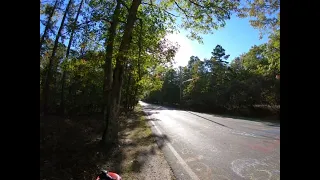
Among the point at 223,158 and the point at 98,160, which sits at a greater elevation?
the point at 223,158

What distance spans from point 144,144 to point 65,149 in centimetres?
323

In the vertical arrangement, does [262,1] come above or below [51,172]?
above

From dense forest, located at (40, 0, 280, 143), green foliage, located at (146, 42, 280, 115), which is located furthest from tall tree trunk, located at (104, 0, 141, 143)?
green foliage, located at (146, 42, 280, 115)

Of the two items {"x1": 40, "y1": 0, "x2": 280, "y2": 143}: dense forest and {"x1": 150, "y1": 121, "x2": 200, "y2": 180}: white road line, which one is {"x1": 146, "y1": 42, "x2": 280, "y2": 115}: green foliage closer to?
{"x1": 40, "y1": 0, "x2": 280, "y2": 143}: dense forest

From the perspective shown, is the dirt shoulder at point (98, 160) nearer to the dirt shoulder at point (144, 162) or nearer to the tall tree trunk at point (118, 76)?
the dirt shoulder at point (144, 162)

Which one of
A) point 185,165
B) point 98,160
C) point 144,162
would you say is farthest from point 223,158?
point 98,160

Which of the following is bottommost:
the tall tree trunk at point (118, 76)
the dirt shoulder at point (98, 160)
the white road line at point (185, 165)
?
the dirt shoulder at point (98, 160)

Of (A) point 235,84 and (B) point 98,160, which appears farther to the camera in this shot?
(A) point 235,84

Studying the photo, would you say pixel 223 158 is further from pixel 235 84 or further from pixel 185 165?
pixel 235 84

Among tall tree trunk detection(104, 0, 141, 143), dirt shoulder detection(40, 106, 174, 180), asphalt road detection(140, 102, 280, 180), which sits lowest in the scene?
dirt shoulder detection(40, 106, 174, 180)

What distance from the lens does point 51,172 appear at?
22.3 ft

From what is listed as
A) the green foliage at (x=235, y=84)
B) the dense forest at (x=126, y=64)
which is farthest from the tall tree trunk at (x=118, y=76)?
the green foliage at (x=235, y=84)
